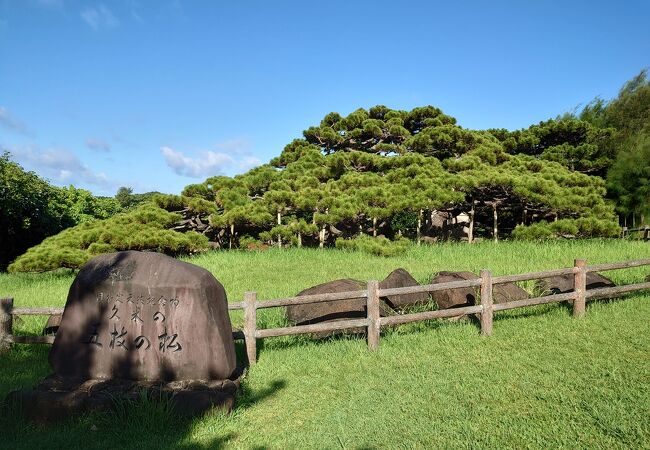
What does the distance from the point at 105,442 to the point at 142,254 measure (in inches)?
75.5

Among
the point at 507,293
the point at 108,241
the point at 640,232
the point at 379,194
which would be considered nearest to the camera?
the point at 507,293

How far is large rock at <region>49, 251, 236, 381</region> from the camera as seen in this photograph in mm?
4867

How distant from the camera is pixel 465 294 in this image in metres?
8.02

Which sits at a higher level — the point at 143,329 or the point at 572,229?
the point at 143,329

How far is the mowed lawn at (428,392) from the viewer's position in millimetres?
4055

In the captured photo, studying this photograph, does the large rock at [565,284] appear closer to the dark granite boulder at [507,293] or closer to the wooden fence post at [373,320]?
the dark granite boulder at [507,293]

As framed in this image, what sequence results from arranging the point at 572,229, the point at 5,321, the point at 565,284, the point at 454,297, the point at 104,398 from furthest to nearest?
1. the point at 572,229
2. the point at 565,284
3. the point at 454,297
4. the point at 5,321
5. the point at 104,398

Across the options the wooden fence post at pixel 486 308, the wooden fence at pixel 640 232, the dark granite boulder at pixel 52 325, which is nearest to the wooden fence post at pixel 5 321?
the dark granite boulder at pixel 52 325

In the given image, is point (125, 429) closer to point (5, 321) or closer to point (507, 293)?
point (5, 321)

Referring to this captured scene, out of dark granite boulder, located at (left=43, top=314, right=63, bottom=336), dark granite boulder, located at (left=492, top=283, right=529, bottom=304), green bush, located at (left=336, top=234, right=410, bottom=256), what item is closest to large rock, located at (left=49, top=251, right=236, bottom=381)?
dark granite boulder, located at (left=43, top=314, right=63, bottom=336)

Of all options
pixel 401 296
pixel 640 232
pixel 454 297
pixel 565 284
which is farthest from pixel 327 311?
pixel 640 232

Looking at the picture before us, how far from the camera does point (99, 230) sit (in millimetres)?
13633

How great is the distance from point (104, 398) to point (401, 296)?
16.4 ft

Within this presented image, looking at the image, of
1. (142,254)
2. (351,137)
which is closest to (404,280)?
(142,254)
